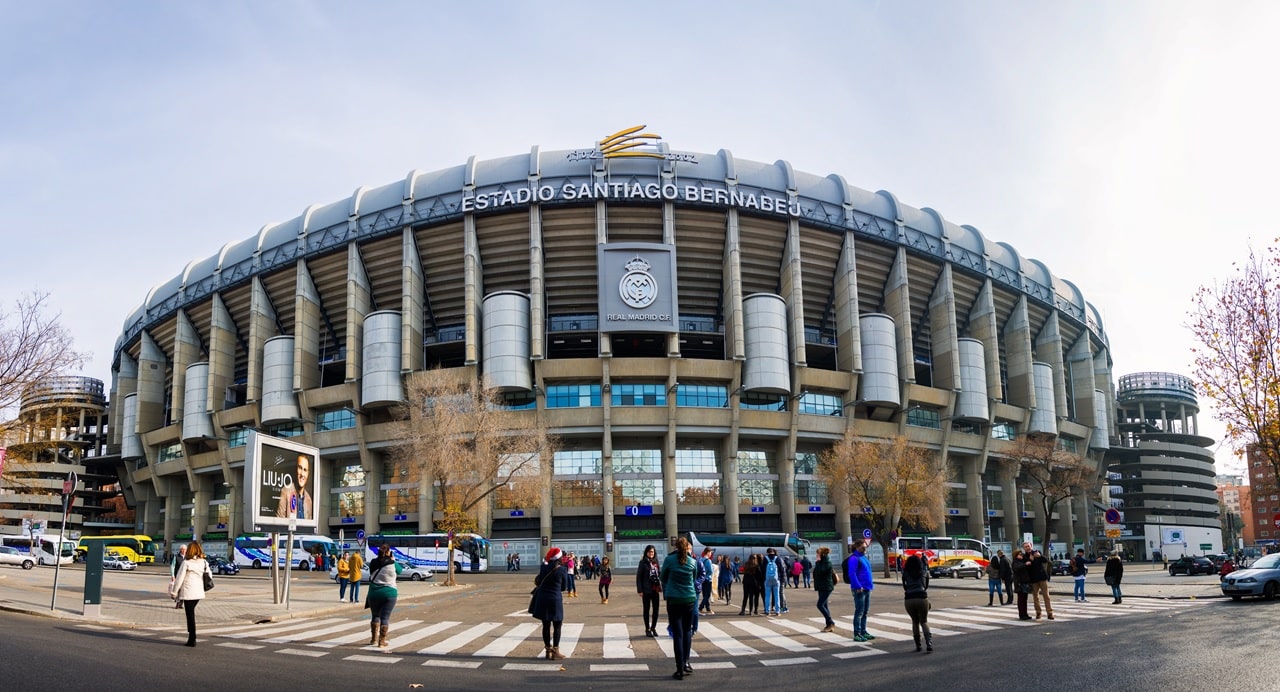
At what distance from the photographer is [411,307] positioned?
2516 inches

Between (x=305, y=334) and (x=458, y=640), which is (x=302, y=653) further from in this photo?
(x=305, y=334)

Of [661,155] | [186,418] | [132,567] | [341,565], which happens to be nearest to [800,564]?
[341,565]

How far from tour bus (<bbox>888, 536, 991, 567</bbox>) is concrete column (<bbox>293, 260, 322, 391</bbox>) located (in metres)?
42.1

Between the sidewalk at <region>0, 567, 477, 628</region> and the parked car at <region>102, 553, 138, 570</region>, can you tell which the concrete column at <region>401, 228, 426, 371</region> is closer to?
the parked car at <region>102, 553, 138, 570</region>

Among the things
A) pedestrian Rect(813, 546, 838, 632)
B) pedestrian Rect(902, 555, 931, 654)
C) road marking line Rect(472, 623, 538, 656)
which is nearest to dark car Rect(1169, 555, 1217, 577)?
pedestrian Rect(813, 546, 838, 632)

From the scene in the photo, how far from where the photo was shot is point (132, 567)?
60.3 metres

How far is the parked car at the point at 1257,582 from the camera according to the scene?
22.8m

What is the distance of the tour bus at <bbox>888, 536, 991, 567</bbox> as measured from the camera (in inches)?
2104

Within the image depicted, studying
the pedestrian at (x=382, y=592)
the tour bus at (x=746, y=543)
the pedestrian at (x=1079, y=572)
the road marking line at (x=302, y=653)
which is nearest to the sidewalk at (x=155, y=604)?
the road marking line at (x=302, y=653)

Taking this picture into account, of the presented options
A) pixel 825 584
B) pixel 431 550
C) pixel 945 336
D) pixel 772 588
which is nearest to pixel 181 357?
pixel 431 550

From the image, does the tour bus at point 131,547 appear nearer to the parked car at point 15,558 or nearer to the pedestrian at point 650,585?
the parked car at point 15,558

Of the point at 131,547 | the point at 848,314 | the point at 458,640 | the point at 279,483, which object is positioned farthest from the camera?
the point at 131,547

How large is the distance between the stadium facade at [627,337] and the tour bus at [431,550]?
14.7 ft

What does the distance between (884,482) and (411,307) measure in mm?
35993
